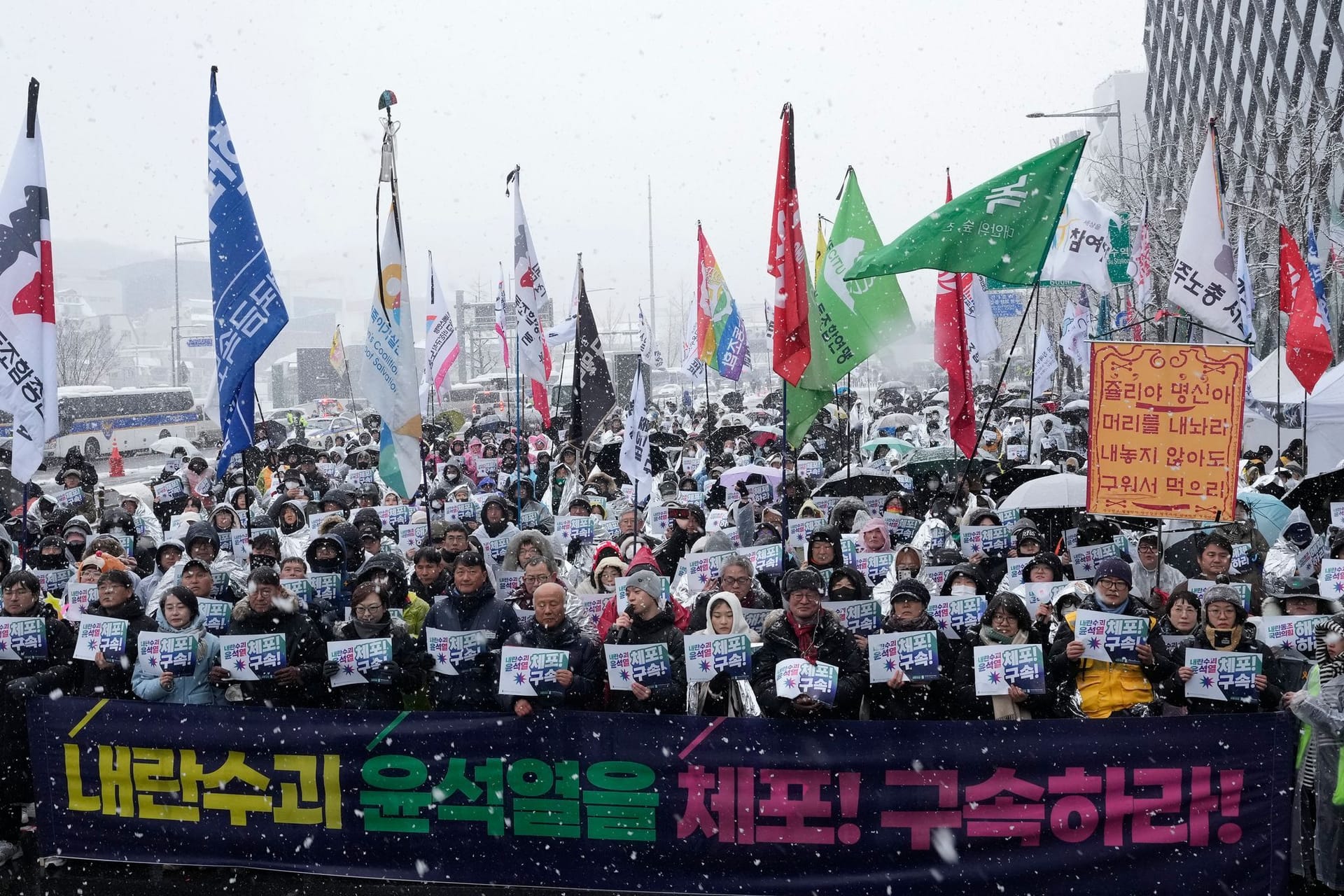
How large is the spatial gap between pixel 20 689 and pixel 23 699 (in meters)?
0.09

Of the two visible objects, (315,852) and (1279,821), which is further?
(315,852)

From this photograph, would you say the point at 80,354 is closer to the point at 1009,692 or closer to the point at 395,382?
the point at 395,382

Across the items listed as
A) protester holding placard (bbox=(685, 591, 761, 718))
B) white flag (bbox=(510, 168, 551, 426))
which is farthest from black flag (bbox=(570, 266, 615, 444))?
protester holding placard (bbox=(685, 591, 761, 718))

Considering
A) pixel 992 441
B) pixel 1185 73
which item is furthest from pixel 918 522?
pixel 1185 73

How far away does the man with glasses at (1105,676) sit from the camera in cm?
603

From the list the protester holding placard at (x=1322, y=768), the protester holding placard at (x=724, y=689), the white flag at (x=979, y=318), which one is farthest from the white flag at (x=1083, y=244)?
the protester holding placard at (x=724, y=689)

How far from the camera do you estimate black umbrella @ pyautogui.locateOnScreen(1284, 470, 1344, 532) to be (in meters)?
11.5

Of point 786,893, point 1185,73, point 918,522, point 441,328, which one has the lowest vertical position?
point 786,893

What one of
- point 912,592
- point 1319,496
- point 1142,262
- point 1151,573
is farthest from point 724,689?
point 1142,262

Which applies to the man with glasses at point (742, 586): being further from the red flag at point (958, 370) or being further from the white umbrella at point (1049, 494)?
the white umbrella at point (1049, 494)

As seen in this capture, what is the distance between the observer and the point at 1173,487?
23.7 ft

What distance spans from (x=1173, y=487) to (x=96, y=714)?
5.82 metres

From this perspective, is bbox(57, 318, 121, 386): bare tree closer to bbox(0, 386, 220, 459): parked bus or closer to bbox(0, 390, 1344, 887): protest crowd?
bbox(0, 386, 220, 459): parked bus

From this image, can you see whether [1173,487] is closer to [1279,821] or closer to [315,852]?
[1279,821]
